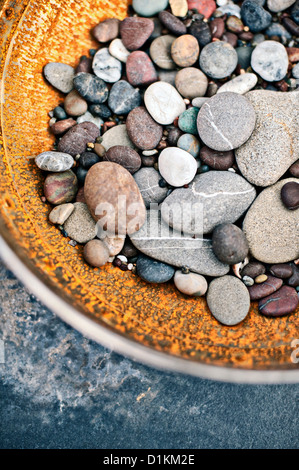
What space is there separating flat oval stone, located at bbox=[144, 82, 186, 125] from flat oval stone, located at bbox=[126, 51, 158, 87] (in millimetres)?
46

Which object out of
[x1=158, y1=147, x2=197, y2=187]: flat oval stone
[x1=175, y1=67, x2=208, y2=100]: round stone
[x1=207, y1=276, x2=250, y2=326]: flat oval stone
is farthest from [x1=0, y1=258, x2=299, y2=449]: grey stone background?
[x1=175, y1=67, x2=208, y2=100]: round stone

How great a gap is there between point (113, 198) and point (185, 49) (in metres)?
0.52

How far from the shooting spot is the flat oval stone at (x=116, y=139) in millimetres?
1125

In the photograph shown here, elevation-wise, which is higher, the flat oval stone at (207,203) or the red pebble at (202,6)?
the red pebble at (202,6)

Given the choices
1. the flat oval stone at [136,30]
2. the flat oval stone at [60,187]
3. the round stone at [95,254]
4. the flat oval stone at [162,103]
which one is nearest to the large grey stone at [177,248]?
the round stone at [95,254]

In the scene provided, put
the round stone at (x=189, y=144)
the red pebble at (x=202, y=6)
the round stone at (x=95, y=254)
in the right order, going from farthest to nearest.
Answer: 1. the red pebble at (x=202, y=6)
2. the round stone at (x=189, y=144)
3. the round stone at (x=95, y=254)

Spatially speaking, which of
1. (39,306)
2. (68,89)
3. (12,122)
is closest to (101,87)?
(68,89)

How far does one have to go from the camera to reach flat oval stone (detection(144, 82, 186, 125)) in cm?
111

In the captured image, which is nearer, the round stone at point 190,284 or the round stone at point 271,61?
the round stone at point 190,284

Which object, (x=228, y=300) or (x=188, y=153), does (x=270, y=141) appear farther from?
(x=228, y=300)

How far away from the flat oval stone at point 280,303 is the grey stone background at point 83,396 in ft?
0.77

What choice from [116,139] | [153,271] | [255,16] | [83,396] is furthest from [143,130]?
[83,396]

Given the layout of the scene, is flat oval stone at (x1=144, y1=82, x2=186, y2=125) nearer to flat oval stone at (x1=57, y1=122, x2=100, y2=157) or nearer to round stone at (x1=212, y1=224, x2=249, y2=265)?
flat oval stone at (x1=57, y1=122, x2=100, y2=157)

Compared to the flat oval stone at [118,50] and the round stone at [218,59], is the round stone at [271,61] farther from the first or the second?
the flat oval stone at [118,50]
